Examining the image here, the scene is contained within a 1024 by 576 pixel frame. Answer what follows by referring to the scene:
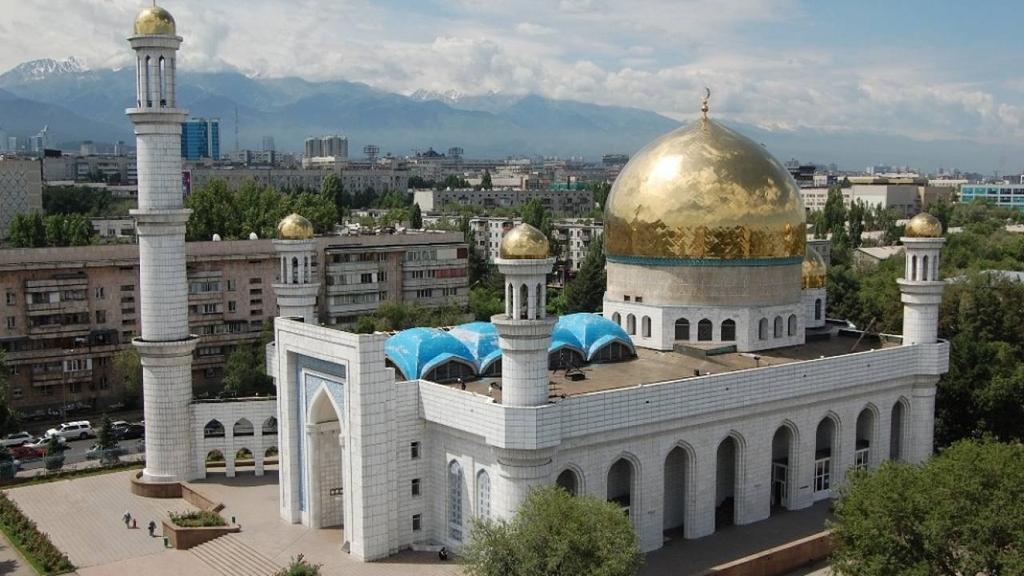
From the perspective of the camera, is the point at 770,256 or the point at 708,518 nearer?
the point at 708,518

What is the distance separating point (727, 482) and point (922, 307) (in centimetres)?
740

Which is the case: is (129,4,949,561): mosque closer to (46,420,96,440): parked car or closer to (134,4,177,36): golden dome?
(134,4,177,36): golden dome

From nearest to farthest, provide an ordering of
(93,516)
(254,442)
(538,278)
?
(538,278)
(93,516)
(254,442)

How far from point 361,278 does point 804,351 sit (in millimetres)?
25195

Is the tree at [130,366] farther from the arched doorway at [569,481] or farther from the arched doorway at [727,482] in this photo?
the arched doorway at [727,482]

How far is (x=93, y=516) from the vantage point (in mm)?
26172

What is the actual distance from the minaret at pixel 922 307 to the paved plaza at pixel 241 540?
4010 millimetres

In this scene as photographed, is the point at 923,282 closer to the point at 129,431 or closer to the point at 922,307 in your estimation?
the point at 922,307

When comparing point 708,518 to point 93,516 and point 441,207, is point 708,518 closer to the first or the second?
point 93,516

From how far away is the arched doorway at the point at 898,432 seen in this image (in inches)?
1082

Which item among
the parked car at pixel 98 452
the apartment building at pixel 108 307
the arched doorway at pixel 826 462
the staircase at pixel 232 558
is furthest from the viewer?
the apartment building at pixel 108 307

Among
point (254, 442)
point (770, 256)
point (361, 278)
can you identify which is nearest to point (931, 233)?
point (770, 256)

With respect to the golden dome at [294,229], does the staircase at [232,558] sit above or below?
below

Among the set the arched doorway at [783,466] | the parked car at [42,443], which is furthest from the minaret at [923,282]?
the parked car at [42,443]
